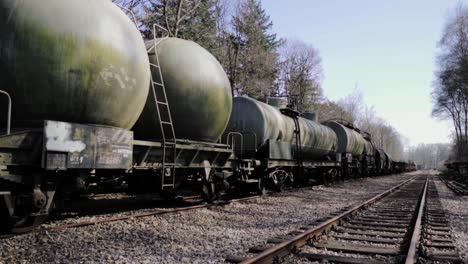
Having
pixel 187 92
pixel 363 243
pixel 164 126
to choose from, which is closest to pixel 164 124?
pixel 164 126

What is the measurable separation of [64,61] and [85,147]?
1.30 meters

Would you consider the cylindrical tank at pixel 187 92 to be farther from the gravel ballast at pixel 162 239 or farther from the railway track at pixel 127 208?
the gravel ballast at pixel 162 239

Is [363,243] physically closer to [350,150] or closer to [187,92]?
[187,92]

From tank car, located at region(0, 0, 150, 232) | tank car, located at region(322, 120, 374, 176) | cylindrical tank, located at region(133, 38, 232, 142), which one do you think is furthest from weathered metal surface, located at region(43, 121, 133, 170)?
tank car, located at region(322, 120, 374, 176)

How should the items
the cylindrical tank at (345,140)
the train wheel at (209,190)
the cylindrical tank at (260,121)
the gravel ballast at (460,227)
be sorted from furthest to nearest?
the cylindrical tank at (345,140), the cylindrical tank at (260,121), the train wheel at (209,190), the gravel ballast at (460,227)

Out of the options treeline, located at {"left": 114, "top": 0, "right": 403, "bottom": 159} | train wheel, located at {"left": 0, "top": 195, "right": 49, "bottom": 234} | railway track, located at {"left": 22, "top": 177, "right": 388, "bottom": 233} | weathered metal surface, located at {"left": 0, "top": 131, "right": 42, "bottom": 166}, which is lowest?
railway track, located at {"left": 22, "top": 177, "right": 388, "bottom": 233}

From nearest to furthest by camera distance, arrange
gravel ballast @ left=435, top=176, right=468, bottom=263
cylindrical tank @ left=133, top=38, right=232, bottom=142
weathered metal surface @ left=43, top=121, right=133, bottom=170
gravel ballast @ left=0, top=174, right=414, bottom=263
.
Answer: gravel ballast @ left=0, top=174, right=414, bottom=263
weathered metal surface @ left=43, top=121, right=133, bottom=170
gravel ballast @ left=435, top=176, right=468, bottom=263
cylindrical tank @ left=133, top=38, right=232, bottom=142

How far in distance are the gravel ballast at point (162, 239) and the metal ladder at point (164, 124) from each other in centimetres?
91

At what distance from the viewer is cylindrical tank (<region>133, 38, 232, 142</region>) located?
344 inches

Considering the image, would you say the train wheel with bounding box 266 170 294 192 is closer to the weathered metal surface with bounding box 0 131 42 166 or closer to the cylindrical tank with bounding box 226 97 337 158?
the cylindrical tank with bounding box 226 97 337 158

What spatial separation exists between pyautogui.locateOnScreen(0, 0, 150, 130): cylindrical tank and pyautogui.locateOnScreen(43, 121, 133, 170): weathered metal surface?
20cm

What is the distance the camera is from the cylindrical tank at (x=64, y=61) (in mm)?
5734

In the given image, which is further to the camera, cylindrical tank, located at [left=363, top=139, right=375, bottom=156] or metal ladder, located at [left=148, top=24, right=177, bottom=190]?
cylindrical tank, located at [left=363, top=139, right=375, bottom=156]

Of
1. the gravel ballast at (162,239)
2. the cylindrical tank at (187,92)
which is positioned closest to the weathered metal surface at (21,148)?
the gravel ballast at (162,239)
